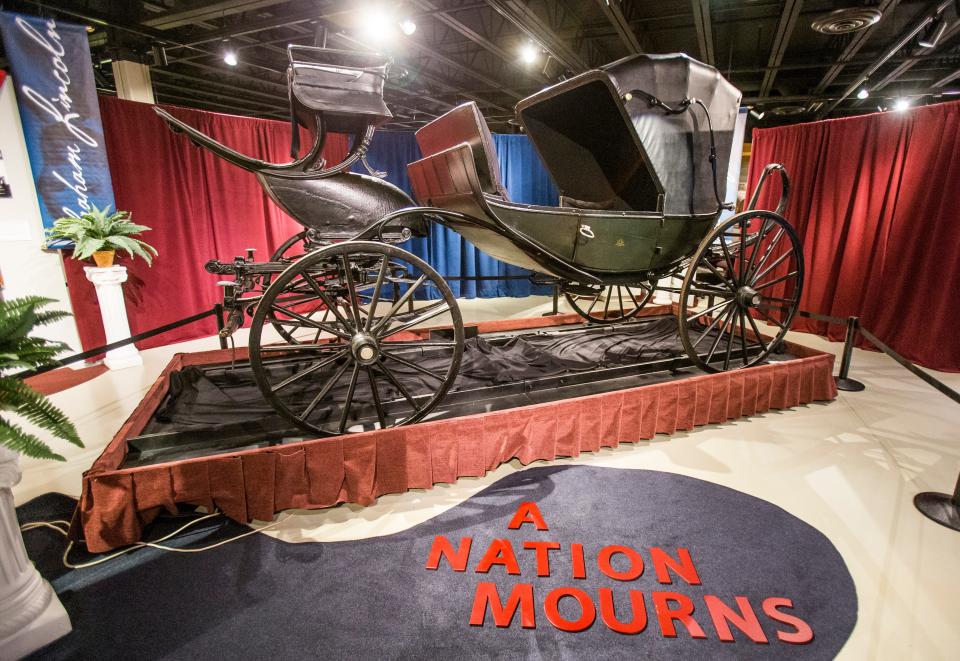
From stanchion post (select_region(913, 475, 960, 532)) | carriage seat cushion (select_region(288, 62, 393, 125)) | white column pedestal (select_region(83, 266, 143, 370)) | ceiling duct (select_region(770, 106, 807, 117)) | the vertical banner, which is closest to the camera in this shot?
stanchion post (select_region(913, 475, 960, 532))

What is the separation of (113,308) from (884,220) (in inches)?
288

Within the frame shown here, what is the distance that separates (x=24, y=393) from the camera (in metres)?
1.29

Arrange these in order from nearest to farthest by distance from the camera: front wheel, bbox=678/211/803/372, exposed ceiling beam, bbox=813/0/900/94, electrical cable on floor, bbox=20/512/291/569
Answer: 1. electrical cable on floor, bbox=20/512/291/569
2. front wheel, bbox=678/211/803/372
3. exposed ceiling beam, bbox=813/0/900/94

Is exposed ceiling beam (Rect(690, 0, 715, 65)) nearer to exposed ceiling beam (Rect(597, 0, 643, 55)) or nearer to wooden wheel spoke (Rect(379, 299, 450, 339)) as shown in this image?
exposed ceiling beam (Rect(597, 0, 643, 55))

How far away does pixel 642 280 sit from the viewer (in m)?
3.13

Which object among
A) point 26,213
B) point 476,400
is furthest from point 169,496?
point 26,213

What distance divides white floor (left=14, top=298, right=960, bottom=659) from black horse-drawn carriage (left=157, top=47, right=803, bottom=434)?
18.3 inches

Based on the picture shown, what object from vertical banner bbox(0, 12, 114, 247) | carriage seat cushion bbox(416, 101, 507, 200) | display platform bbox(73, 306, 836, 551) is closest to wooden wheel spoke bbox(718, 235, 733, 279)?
display platform bbox(73, 306, 836, 551)

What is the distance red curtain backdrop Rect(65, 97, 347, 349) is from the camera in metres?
4.57

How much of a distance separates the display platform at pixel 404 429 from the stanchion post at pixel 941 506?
954 mm

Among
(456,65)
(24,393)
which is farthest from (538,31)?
(24,393)

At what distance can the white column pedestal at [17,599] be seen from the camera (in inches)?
54.5

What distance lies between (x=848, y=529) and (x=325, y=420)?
252 centimetres

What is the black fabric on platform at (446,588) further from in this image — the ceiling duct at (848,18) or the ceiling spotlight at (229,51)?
the ceiling spotlight at (229,51)
